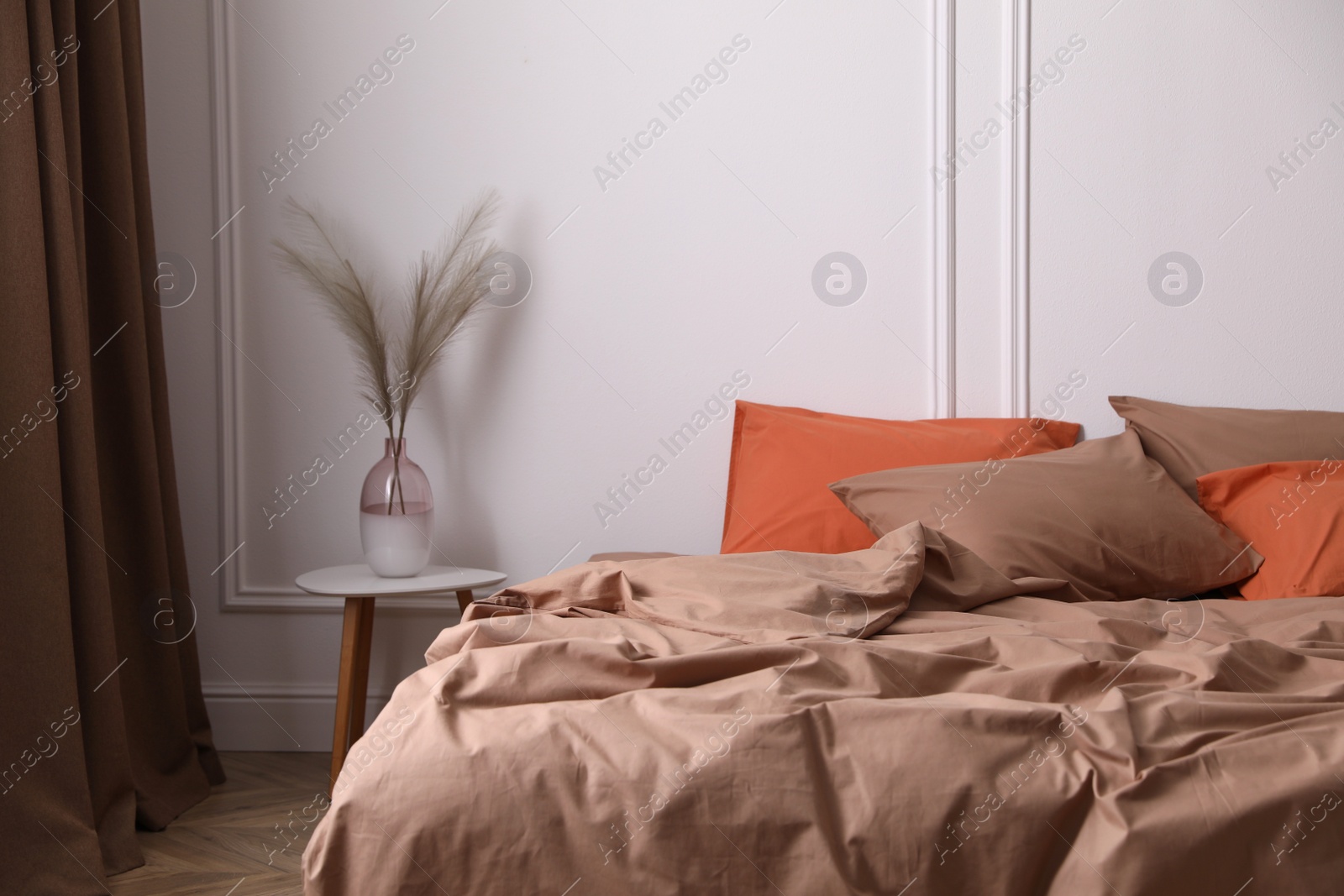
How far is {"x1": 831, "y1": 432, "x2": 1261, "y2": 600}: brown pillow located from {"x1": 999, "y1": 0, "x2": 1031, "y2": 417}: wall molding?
0.46m

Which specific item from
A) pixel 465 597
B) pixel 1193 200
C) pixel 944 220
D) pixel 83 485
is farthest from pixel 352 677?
pixel 1193 200

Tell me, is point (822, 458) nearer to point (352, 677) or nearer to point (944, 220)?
point (944, 220)

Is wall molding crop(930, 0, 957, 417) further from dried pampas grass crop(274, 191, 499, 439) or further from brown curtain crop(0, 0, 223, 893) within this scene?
brown curtain crop(0, 0, 223, 893)

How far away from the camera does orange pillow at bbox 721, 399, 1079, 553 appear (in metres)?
2.19

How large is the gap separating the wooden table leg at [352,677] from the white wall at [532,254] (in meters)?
0.30

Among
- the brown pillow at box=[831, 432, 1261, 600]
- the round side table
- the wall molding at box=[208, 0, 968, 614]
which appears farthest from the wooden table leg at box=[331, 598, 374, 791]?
the brown pillow at box=[831, 432, 1261, 600]

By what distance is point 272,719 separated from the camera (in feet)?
8.28

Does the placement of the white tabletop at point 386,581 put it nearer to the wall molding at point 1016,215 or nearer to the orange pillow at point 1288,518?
the wall molding at point 1016,215

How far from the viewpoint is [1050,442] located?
2395 mm

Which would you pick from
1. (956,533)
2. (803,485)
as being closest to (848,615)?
(956,533)

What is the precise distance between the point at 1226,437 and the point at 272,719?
8.36ft

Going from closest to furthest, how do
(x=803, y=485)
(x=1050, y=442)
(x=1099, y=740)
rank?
(x=1099, y=740) < (x=803, y=485) < (x=1050, y=442)

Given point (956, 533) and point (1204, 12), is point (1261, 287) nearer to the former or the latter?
point (1204, 12)

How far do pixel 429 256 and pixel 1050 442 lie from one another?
67.2 inches
